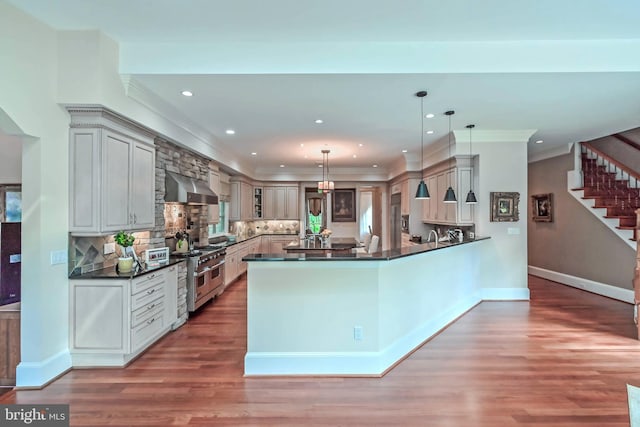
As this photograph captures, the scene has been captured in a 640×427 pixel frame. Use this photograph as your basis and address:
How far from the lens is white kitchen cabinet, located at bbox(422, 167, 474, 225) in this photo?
5.58 meters

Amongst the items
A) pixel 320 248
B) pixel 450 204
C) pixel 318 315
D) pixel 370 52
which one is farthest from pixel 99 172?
pixel 450 204

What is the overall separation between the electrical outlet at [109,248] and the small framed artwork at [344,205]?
752 cm

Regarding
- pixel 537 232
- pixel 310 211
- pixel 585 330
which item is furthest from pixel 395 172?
pixel 585 330

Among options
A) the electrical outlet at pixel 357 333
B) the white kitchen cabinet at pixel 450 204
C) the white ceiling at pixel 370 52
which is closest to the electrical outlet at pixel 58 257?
the white ceiling at pixel 370 52

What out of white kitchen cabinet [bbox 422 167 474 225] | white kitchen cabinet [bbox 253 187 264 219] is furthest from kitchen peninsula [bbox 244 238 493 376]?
white kitchen cabinet [bbox 253 187 264 219]

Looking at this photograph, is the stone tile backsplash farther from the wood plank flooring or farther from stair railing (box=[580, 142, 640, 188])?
stair railing (box=[580, 142, 640, 188])

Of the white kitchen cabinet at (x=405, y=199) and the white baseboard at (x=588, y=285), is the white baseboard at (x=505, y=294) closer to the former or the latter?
the white baseboard at (x=588, y=285)

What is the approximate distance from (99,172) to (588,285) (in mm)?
7972

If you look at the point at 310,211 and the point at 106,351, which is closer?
the point at 106,351

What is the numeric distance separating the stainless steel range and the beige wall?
532 cm

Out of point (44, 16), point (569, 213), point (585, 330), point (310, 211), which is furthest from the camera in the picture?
point (310, 211)

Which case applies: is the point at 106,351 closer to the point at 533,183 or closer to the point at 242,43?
the point at 242,43

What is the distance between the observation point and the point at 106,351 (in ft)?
10.00

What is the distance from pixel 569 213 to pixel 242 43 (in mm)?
6944
